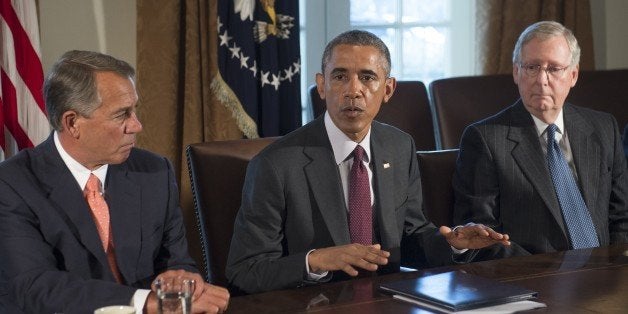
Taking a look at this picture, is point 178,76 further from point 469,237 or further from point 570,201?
point 469,237

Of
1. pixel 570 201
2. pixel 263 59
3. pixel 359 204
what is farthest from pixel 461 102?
pixel 359 204

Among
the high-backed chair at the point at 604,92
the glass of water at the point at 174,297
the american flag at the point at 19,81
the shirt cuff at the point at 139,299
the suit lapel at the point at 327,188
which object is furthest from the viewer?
the high-backed chair at the point at 604,92

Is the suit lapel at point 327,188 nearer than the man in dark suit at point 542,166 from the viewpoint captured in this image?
Yes

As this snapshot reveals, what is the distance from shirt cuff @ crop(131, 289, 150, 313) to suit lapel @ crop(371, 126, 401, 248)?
0.89 m

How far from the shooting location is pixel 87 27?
4.43 meters

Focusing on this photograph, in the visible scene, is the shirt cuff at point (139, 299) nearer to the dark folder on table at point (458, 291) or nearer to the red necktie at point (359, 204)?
the dark folder on table at point (458, 291)

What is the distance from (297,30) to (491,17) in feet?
3.78

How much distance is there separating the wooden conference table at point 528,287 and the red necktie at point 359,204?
1.36 ft

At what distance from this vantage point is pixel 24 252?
2.39 m

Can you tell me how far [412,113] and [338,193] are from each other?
4.10 feet

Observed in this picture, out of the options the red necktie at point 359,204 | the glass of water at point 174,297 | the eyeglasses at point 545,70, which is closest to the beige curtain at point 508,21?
the eyeglasses at point 545,70

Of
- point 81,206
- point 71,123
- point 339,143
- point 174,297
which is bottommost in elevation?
point 174,297

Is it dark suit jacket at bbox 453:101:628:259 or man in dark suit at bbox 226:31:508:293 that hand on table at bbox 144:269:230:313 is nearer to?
man in dark suit at bbox 226:31:508:293

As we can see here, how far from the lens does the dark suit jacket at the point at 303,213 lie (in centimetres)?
270
